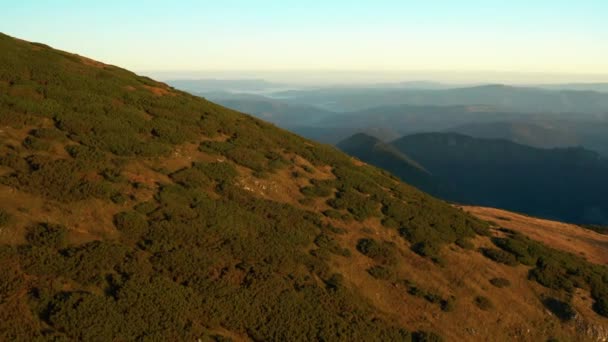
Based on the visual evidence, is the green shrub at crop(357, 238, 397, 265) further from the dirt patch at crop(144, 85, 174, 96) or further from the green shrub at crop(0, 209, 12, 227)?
the dirt patch at crop(144, 85, 174, 96)

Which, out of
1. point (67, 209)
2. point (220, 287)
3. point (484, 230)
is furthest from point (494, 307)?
point (67, 209)

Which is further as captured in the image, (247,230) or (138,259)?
(247,230)

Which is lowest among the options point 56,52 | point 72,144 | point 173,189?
point 173,189

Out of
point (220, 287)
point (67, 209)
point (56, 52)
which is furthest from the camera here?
point (56, 52)

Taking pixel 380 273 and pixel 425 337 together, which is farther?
pixel 380 273

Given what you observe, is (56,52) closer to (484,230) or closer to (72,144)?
(72,144)

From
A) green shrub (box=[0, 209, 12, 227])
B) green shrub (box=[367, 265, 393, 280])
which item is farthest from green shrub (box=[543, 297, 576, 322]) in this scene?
green shrub (box=[0, 209, 12, 227])

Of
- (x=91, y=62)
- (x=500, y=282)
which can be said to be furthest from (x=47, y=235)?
(x=91, y=62)

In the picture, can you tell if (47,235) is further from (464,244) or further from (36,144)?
(464,244)
